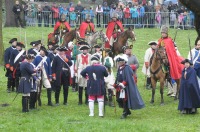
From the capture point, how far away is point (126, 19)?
41.3 meters

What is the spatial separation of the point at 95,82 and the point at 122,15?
25.4 m

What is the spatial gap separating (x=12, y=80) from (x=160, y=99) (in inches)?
212

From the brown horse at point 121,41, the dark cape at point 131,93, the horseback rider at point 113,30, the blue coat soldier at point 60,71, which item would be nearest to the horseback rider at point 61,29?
the horseback rider at point 113,30

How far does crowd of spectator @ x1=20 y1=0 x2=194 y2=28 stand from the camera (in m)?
40.9

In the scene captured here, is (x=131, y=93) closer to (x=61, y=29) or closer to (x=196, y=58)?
(x=196, y=58)

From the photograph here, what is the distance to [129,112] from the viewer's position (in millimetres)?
16000

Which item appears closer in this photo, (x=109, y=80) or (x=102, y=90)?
(x=102, y=90)

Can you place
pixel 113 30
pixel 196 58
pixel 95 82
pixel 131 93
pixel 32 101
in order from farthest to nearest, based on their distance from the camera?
pixel 113 30
pixel 196 58
pixel 32 101
pixel 95 82
pixel 131 93

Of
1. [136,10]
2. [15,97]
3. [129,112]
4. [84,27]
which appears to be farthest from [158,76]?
[136,10]

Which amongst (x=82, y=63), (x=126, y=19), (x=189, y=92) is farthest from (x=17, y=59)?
(x=126, y=19)

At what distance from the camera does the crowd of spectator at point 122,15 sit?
40938mm

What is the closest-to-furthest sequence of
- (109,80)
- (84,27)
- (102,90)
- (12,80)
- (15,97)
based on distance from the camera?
(102,90) → (109,80) → (15,97) → (12,80) → (84,27)

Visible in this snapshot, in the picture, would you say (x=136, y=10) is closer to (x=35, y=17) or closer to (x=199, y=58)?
(x=35, y=17)

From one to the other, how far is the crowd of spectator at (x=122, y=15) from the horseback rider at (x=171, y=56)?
21547 millimetres
